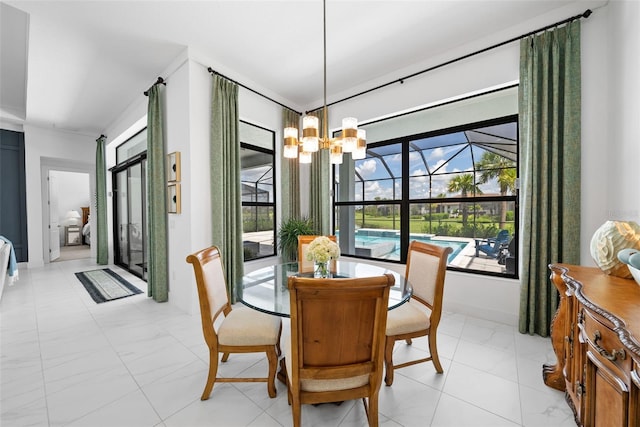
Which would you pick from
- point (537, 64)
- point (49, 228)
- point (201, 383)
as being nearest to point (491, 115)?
point (537, 64)

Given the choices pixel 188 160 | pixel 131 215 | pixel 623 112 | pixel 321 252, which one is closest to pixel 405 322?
pixel 321 252

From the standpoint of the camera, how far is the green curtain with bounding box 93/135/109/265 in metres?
5.71

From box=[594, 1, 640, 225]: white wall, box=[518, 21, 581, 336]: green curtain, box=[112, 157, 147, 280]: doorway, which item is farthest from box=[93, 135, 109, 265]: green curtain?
box=[594, 1, 640, 225]: white wall

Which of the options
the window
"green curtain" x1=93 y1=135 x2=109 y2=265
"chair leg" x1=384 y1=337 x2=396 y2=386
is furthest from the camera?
"green curtain" x1=93 y1=135 x2=109 y2=265

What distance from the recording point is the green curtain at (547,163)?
2.32m

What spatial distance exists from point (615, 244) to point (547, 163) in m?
1.27

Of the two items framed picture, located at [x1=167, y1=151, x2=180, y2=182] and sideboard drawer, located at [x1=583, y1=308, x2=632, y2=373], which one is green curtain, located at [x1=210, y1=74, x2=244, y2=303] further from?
sideboard drawer, located at [x1=583, y1=308, x2=632, y2=373]

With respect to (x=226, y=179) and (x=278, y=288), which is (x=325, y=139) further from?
(x=226, y=179)

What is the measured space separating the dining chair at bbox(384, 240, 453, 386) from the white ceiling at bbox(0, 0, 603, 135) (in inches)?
89.0

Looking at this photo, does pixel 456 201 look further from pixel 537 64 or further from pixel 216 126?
pixel 216 126

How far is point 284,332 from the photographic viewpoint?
2.63m

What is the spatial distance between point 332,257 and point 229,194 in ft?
6.14

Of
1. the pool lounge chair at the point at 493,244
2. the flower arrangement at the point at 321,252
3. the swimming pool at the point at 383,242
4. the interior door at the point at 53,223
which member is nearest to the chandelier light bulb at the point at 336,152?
the flower arrangement at the point at 321,252

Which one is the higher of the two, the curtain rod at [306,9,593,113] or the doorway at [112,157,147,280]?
the curtain rod at [306,9,593,113]
